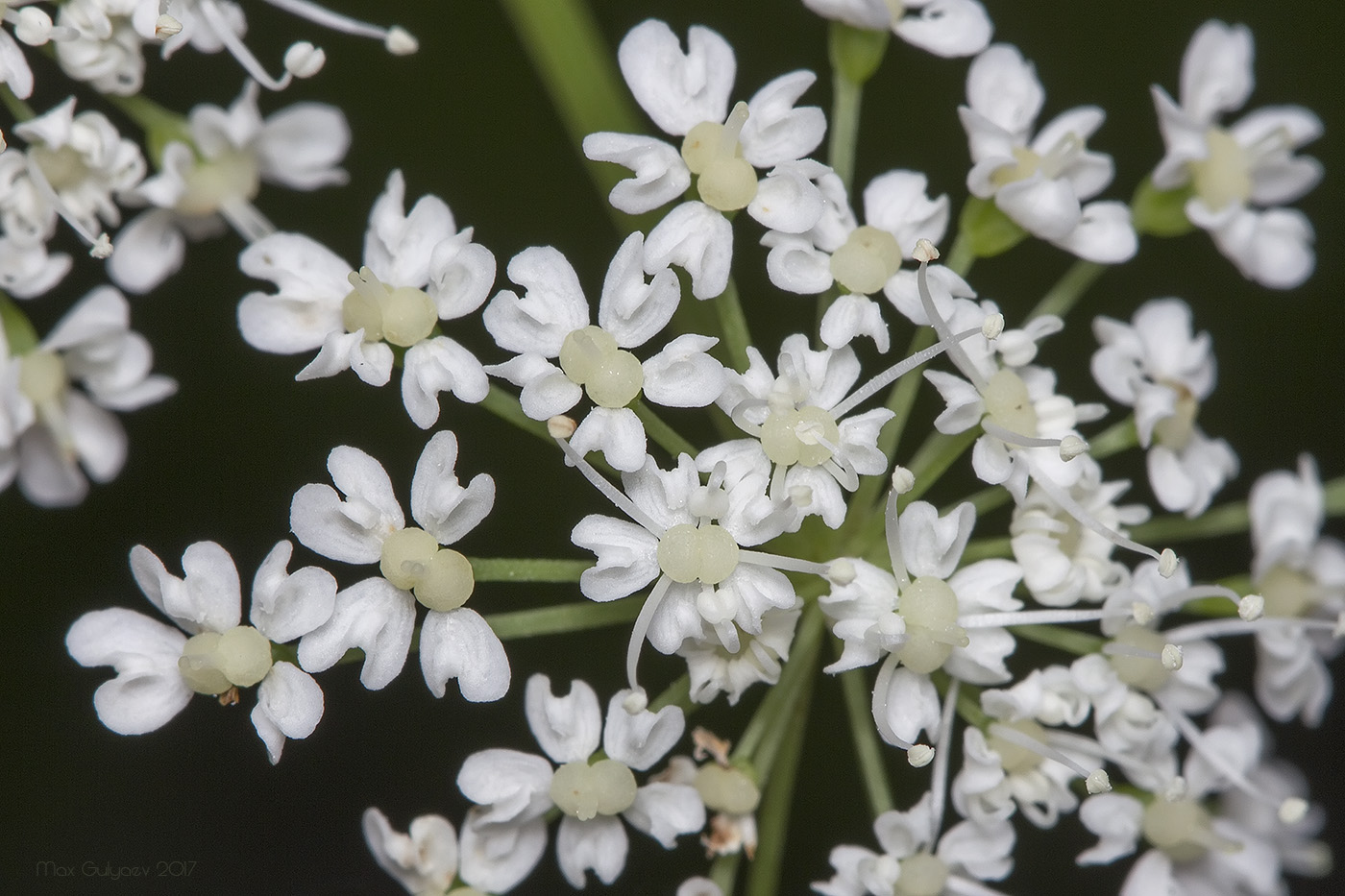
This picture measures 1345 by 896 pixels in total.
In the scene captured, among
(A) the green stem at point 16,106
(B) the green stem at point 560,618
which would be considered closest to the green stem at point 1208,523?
(B) the green stem at point 560,618

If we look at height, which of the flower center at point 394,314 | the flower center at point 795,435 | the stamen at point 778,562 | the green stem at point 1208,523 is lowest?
the green stem at point 1208,523

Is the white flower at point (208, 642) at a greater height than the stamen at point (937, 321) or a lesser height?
lesser

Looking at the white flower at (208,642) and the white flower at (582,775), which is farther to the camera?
the white flower at (582,775)

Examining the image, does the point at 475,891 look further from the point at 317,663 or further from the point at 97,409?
the point at 97,409

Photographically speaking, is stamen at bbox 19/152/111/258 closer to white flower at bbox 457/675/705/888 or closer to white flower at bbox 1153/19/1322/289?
white flower at bbox 457/675/705/888

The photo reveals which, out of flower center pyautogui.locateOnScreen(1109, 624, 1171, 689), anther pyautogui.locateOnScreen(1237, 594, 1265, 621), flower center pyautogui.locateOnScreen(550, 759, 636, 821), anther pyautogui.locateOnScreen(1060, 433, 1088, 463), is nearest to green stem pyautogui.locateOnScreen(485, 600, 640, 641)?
flower center pyautogui.locateOnScreen(550, 759, 636, 821)

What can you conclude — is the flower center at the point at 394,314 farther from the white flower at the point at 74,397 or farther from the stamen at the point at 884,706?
the stamen at the point at 884,706

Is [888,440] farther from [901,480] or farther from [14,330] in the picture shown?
[14,330]
